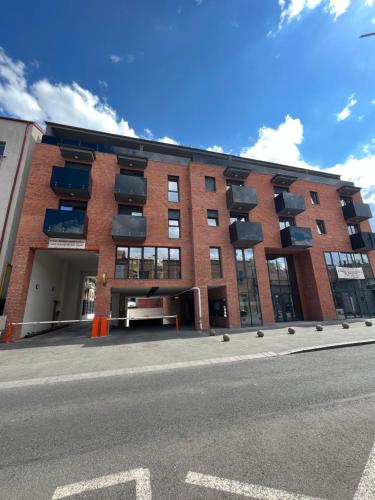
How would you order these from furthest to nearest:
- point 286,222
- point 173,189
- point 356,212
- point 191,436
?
point 356,212 → point 286,222 → point 173,189 → point 191,436

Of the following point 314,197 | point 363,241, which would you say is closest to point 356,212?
point 363,241

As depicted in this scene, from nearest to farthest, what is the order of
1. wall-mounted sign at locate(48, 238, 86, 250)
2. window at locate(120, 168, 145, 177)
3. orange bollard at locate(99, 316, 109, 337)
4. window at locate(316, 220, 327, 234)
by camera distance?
orange bollard at locate(99, 316, 109, 337), wall-mounted sign at locate(48, 238, 86, 250), window at locate(120, 168, 145, 177), window at locate(316, 220, 327, 234)

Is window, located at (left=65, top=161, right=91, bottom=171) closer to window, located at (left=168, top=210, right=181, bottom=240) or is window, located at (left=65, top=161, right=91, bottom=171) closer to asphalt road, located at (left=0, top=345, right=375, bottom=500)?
window, located at (left=168, top=210, right=181, bottom=240)

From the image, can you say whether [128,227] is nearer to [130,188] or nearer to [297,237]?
[130,188]

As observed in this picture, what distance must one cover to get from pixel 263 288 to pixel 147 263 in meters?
10.8

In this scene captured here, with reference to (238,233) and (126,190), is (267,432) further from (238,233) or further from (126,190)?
(126,190)

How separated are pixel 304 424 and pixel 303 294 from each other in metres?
20.8

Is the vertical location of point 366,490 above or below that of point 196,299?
below

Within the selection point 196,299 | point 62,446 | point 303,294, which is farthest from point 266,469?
point 303,294

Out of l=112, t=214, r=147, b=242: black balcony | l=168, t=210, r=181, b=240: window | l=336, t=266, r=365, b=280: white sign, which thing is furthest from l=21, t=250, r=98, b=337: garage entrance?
l=336, t=266, r=365, b=280: white sign

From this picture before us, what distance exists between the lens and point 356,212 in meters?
23.2

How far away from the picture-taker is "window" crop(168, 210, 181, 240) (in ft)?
63.2

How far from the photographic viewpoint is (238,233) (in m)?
18.8

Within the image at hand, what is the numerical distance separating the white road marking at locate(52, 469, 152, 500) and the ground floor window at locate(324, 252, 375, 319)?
23.7 metres
